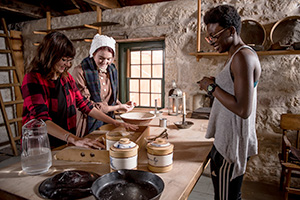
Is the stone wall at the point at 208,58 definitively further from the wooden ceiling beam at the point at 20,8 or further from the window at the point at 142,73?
the wooden ceiling beam at the point at 20,8

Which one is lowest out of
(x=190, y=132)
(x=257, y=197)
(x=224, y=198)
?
(x=257, y=197)

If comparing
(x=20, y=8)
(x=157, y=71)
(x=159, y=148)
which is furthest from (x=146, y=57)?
(x=159, y=148)

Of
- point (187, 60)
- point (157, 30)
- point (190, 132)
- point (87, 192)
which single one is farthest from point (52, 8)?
point (87, 192)

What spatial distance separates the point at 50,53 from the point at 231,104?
3.88 ft

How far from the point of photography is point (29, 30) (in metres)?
4.75

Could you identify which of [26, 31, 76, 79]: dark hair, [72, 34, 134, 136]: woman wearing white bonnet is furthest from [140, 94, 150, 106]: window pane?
[26, 31, 76, 79]: dark hair

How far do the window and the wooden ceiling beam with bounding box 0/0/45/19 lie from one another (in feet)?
6.38

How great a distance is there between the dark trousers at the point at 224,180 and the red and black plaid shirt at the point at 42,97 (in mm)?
1080

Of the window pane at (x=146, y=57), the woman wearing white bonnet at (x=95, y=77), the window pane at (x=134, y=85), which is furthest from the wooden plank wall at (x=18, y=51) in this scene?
the woman wearing white bonnet at (x=95, y=77)

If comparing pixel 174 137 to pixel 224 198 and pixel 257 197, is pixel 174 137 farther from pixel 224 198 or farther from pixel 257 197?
pixel 257 197

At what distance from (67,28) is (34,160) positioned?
11.3ft

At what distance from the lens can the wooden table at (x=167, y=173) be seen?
0.92 metres

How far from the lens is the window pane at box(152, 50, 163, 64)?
3.86 m

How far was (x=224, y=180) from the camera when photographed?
4.11ft
